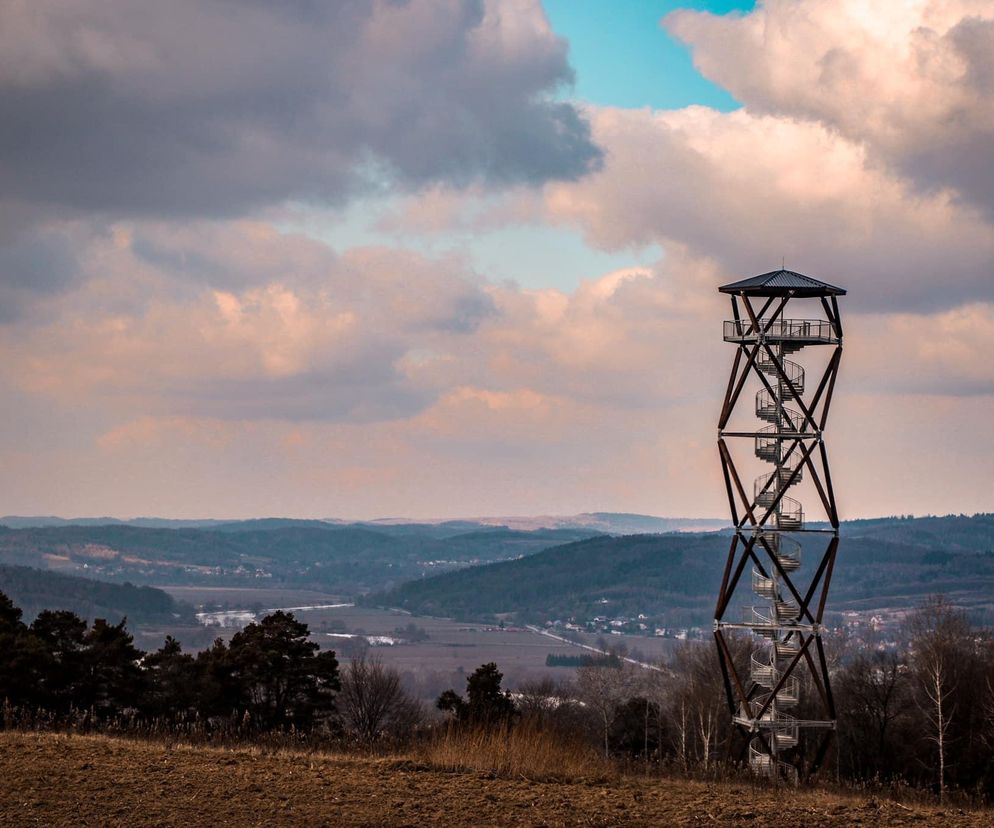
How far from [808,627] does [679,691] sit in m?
28.7

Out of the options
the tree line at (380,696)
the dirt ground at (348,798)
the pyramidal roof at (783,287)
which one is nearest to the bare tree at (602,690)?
the tree line at (380,696)

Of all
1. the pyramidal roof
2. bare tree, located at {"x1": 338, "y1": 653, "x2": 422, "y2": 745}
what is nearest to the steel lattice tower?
the pyramidal roof

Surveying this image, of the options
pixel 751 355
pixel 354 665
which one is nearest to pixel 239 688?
pixel 354 665

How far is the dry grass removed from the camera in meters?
17.3

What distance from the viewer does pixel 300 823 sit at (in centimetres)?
1422

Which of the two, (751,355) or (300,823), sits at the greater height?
(751,355)

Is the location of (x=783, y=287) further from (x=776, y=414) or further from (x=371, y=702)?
(x=371, y=702)

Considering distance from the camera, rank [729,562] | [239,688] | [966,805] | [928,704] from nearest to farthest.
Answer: [966,805]
[729,562]
[239,688]
[928,704]

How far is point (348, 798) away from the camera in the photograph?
15.4 m

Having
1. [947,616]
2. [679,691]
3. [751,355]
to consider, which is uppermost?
[751,355]

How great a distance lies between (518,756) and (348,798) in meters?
3.17

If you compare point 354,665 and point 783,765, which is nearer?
point 783,765

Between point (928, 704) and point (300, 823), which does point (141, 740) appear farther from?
point (928, 704)

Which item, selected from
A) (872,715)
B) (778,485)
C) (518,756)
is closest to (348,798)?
(518,756)
